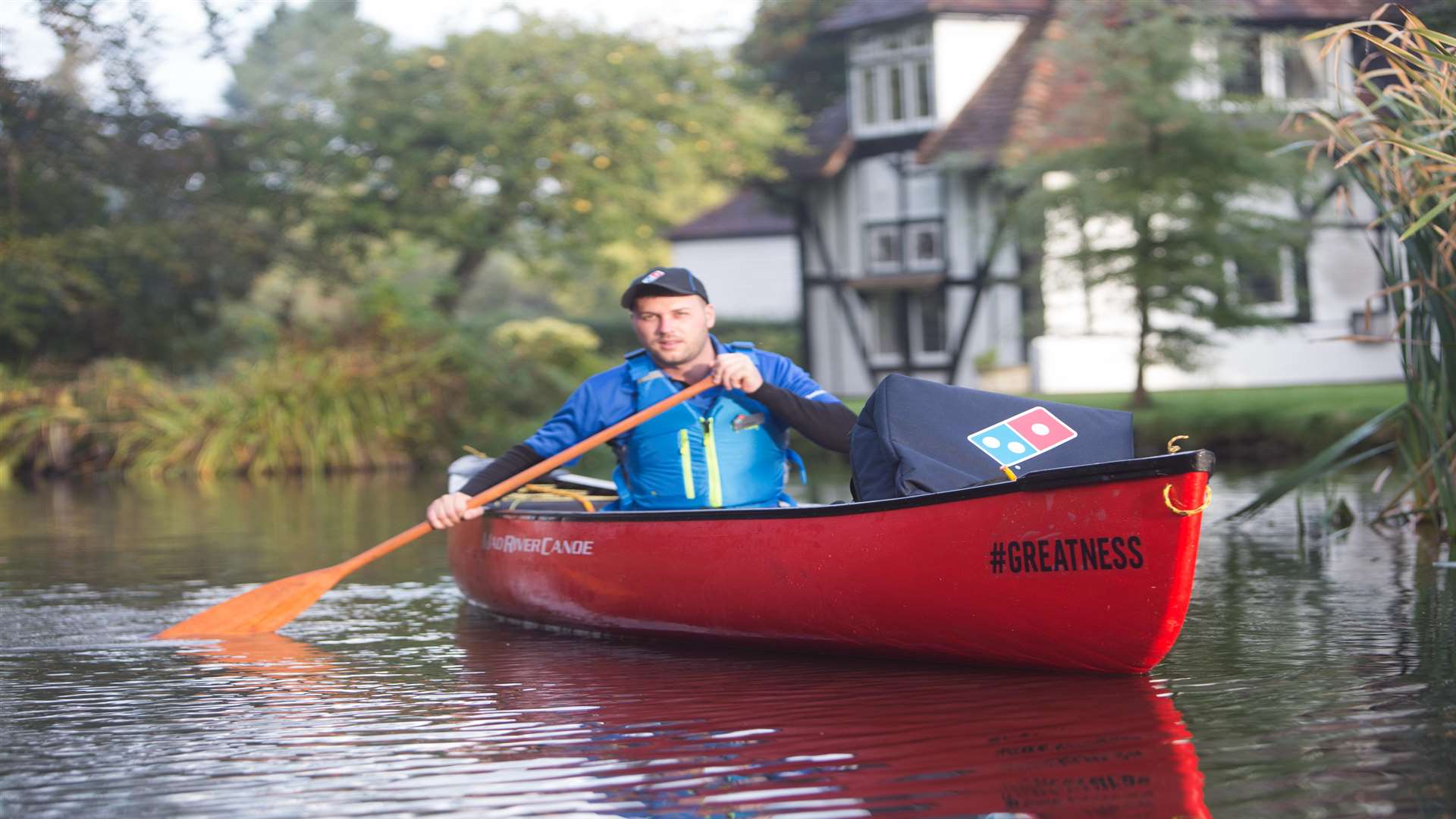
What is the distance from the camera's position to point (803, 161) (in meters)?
27.7

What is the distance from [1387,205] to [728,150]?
18.3 m

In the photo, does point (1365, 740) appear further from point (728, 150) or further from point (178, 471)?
point (728, 150)

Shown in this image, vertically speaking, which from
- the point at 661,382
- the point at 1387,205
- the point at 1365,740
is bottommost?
the point at 1365,740

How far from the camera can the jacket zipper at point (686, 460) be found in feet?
22.3

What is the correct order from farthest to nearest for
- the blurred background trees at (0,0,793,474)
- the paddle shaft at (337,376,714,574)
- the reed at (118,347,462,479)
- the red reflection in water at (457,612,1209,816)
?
the blurred background trees at (0,0,793,474)
the reed at (118,347,462,479)
the paddle shaft at (337,376,714,574)
the red reflection in water at (457,612,1209,816)

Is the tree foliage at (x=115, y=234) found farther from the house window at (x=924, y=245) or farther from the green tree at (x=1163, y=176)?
the green tree at (x=1163, y=176)

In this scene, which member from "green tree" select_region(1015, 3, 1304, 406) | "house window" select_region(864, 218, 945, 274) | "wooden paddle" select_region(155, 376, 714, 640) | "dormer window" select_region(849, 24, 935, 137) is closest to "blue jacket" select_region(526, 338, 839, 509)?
"wooden paddle" select_region(155, 376, 714, 640)

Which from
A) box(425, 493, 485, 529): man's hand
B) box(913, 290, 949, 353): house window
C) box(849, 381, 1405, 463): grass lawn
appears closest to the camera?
box(425, 493, 485, 529): man's hand

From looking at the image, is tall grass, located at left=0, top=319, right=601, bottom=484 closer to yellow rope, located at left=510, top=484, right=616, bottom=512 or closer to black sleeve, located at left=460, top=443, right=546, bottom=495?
yellow rope, located at left=510, top=484, right=616, bottom=512

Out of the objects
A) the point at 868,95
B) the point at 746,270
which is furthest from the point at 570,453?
the point at 746,270

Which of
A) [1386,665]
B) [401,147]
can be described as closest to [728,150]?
[401,147]

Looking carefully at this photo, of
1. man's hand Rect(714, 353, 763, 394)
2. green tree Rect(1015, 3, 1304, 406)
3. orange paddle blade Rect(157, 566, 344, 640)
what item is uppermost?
green tree Rect(1015, 3, 1304, 406)

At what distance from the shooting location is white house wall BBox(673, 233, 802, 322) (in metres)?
38.8

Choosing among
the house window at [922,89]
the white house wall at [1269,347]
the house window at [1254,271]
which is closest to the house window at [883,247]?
the house window at [922,89]
